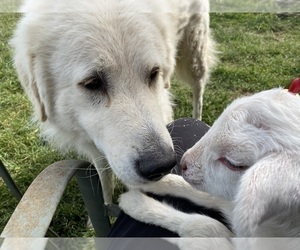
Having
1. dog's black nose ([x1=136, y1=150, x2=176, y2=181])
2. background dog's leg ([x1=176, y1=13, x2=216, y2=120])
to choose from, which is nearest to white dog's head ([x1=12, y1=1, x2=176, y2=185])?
dog's black nose ([x1=136, y1=150, x2=176, y2=181])

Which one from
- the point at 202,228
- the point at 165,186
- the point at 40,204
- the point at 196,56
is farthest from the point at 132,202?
the point at 196,56

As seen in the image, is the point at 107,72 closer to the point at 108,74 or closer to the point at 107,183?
the point at 108,74

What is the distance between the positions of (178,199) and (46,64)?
90cm

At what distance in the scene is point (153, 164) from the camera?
1.75 metres

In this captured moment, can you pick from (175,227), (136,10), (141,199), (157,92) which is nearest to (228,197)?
(175,227)

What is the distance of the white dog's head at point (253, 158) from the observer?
4.23 feet

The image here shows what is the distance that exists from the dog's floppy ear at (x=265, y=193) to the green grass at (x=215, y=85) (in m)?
1.75

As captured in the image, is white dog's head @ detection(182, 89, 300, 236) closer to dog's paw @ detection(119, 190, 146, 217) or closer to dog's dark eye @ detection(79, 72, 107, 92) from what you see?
dog's paw @ detection(119, 190, 146, 217)

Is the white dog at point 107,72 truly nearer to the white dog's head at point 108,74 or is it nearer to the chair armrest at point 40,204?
the white dog's head at point 108,74

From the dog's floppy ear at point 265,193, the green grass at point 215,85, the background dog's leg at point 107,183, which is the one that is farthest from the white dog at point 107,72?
the green grass at point 215,85

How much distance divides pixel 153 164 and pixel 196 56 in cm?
159

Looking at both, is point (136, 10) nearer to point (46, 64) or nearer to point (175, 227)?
point (46, 64)

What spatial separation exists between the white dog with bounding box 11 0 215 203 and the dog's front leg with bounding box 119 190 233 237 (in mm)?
85

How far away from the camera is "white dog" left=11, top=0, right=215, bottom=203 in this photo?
1.81m
